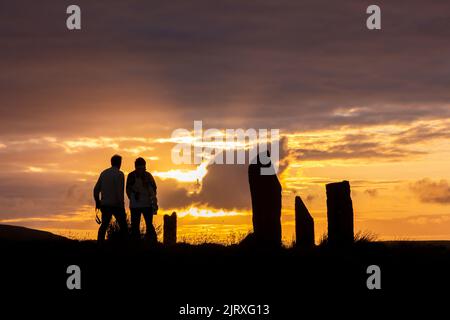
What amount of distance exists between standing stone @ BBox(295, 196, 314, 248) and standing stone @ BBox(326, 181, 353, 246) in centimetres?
79

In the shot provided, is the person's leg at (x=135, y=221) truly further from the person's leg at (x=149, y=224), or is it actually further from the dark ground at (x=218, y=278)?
the dark ground at (x=218, y=278)

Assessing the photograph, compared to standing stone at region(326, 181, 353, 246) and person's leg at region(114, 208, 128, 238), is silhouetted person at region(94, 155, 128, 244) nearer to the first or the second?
person's leg at region(114, 208, 128, 238)

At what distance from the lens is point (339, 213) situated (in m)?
25.2

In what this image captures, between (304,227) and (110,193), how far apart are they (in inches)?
294

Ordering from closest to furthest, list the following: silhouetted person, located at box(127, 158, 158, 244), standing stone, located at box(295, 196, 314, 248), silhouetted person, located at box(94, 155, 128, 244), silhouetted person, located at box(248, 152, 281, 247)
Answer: silhouetted person, located at box(94, 155, 128, 244) < silhouetted person, located at box(127, 158, 158, 244) < silhouetted person, located at box(248, 152, 281, 247) < standing stone, located at box(295, 196, 314, 248)

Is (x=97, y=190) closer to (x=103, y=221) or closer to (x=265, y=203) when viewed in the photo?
(x=103, y=221)

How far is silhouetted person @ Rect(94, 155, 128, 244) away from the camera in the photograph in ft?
69.2

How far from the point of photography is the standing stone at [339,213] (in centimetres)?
2489

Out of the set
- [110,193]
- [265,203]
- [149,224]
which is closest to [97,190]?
[110,193]

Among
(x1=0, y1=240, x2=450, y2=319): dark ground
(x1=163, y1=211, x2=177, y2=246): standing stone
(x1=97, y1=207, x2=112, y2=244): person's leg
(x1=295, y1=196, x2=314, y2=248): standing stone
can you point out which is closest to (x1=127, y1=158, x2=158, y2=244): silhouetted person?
(x1=97, y1=207, x2=112, y2=244): person's leg

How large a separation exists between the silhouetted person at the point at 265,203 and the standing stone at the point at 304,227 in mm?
760

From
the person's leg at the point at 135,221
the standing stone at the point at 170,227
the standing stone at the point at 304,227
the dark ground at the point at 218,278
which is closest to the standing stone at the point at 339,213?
the standing stone at the point at 304,227
